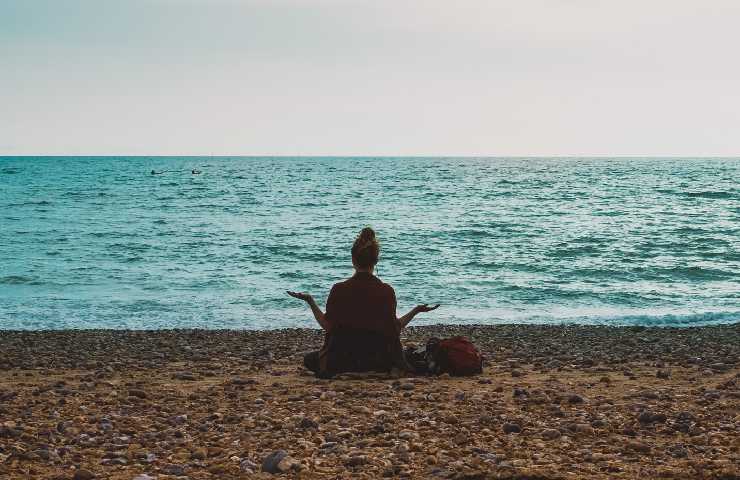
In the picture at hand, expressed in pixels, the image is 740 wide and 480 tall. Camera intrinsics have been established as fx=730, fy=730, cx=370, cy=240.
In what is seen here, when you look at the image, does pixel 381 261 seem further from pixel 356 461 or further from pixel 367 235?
pixel 356 461

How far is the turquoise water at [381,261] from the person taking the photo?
20719mm

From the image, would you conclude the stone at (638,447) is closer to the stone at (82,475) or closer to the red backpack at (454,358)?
the red backpack at (454,358)

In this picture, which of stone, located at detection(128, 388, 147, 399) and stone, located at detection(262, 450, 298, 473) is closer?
stone, located at detection(262, 450, 298, 473)

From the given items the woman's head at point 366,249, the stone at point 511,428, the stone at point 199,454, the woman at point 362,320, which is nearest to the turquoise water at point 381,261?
the woman at point 362,320

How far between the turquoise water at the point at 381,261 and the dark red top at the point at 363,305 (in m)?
9.24

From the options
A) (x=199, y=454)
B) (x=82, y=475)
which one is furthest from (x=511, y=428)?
(x=82, y=475)

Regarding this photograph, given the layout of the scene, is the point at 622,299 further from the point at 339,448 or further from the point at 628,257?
the point at 339,448

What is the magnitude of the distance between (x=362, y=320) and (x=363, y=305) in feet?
0.71

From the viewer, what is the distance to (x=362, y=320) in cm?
986

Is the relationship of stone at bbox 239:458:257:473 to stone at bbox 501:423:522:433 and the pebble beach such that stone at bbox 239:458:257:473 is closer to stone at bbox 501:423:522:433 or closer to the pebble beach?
the pebble beach

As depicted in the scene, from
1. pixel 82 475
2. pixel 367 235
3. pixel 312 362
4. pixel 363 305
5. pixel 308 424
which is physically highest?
pixel 367 235

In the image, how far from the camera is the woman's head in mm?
9531

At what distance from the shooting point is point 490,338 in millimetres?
15359

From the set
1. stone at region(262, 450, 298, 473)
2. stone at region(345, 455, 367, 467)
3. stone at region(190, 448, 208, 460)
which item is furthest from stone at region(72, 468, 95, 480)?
stone at region(345, 455, 367, 467)
